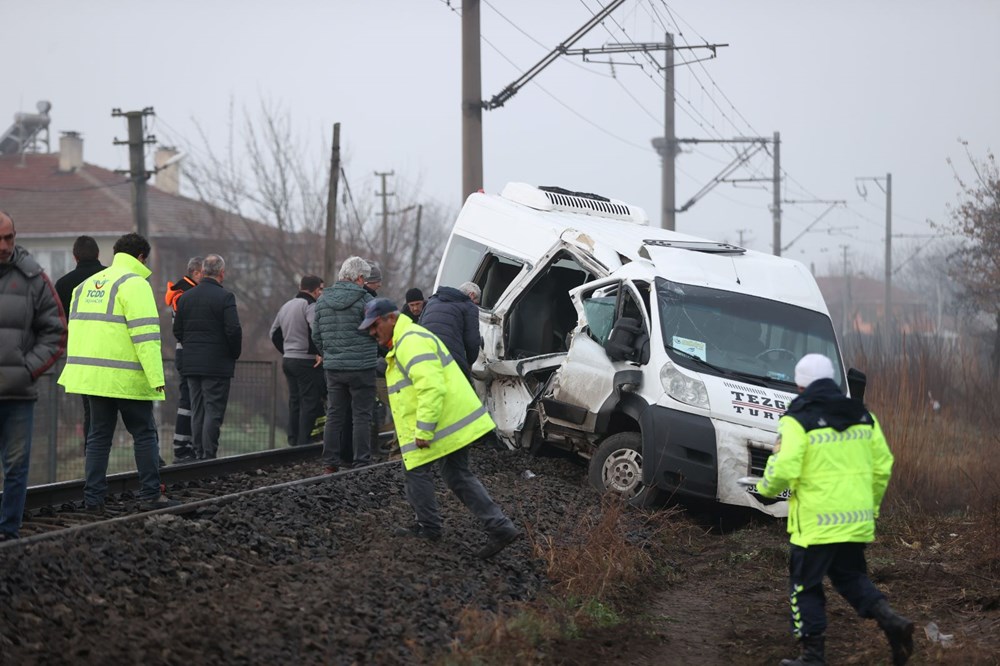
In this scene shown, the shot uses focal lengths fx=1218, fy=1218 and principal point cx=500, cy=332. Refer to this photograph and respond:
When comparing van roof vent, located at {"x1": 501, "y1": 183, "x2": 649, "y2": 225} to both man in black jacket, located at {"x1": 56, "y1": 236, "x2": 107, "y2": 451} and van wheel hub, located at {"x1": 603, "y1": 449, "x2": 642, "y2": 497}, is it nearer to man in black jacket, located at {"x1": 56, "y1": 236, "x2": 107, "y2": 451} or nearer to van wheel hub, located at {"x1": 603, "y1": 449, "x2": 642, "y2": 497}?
van wheel hub, located at {"x1": 603, "y1": 449, "x2": 642, "y2": 497}

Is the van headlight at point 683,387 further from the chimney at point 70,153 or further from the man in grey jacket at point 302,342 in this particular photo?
the chimney at point 70,153

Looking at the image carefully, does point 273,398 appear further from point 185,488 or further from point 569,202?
point 185,488

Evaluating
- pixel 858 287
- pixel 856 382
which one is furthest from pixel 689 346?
pixel 858 287

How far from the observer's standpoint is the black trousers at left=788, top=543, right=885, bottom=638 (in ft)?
21.1

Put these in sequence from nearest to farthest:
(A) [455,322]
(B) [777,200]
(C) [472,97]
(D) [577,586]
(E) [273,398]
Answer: (D) [577,586], (A) [455,322], (E) [273,398], (C) [472,97], (B) [777,200]

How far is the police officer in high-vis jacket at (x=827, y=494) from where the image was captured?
20.9 feet

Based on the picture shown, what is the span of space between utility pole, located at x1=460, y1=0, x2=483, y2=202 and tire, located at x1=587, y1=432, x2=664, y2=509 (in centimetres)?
806

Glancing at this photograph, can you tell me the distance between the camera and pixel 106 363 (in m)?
8.51

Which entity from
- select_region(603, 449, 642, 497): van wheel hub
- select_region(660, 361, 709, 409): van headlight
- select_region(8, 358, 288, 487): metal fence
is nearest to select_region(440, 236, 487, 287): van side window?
select_region(8, 358, 288, 487): metal fence

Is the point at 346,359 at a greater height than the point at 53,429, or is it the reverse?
the point at 346,359

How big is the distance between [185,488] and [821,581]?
6.08m

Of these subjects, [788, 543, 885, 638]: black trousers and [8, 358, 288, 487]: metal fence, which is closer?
[788, 543, 885, 638]: black trousers

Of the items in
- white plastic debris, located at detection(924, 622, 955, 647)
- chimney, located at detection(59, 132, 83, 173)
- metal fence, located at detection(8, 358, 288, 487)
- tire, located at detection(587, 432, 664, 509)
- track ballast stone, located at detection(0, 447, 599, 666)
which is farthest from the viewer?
chimney, located at detection(59, 132, 83, 173)

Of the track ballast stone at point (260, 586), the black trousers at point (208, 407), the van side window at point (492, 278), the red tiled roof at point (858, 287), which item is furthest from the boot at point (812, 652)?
the red tiled roof at point (858, 287)
